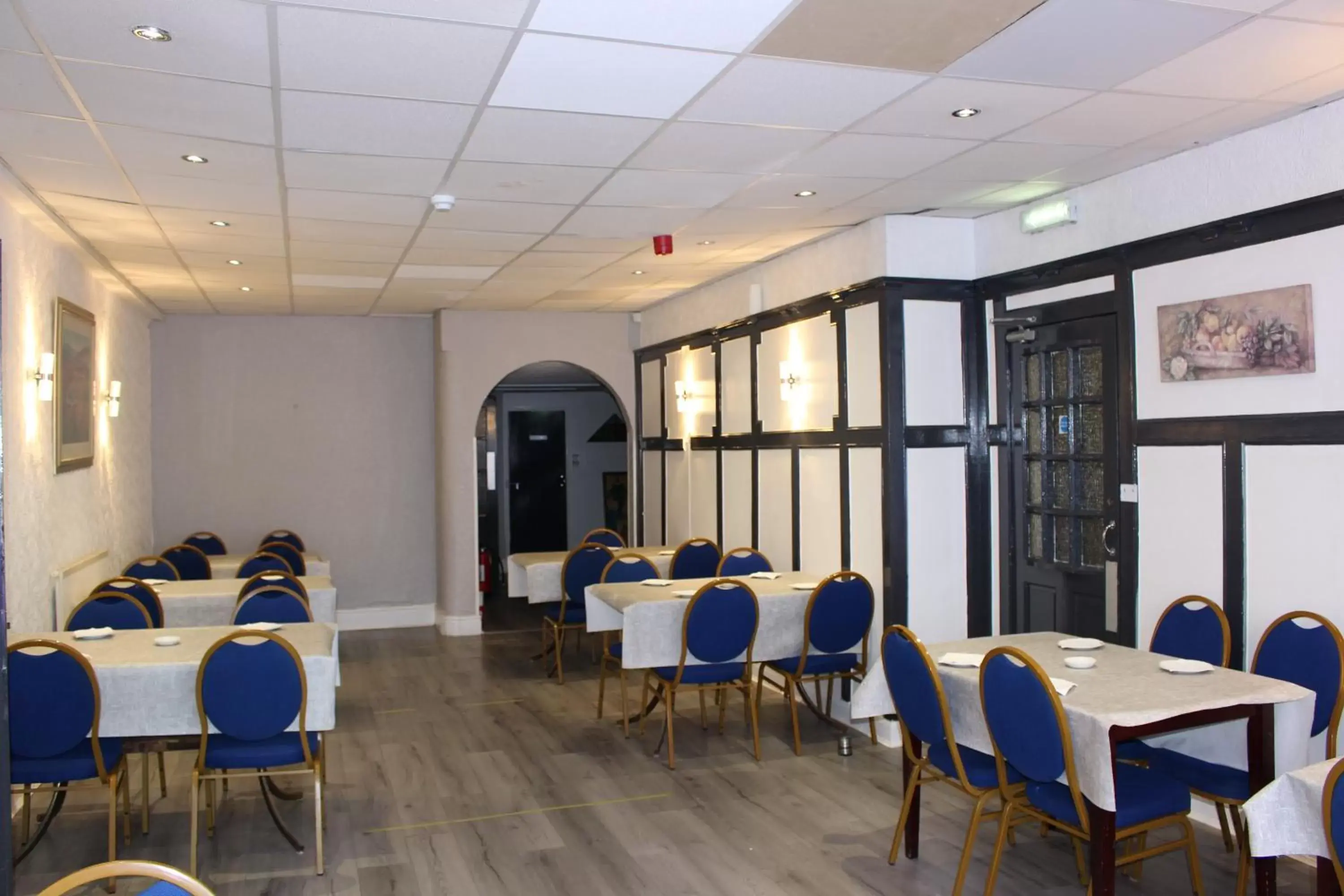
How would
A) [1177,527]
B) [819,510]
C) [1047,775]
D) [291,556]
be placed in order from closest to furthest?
[1047,775], [1177,527], [819,510], [291,556]

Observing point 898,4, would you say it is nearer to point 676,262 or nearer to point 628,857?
point 628,857

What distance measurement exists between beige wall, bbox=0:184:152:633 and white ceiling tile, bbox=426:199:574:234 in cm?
202

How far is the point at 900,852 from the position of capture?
4359mm

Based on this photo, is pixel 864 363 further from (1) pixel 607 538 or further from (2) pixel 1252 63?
(1) pixel 607 538

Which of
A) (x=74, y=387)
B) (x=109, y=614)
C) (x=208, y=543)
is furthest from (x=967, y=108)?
(x=208, y=543)

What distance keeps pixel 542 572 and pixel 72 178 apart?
413 centimetres

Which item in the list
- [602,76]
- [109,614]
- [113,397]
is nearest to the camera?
[602,76]

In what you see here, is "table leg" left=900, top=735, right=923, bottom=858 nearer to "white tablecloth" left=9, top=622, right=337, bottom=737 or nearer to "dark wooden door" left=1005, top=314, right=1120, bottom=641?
"dark wooden door" left=1005, top=314, right=1120, bottom=641

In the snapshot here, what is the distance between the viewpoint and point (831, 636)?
580 cm

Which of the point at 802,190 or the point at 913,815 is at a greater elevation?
the point at 802,190

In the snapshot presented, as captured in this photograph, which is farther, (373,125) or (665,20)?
(373,125)

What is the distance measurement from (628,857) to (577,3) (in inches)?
128

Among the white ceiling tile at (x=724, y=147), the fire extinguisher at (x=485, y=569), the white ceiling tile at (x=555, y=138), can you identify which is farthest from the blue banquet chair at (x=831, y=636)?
the fire extinguisher at (x=485, y=569)

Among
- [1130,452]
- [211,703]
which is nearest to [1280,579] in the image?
[1130,452]
